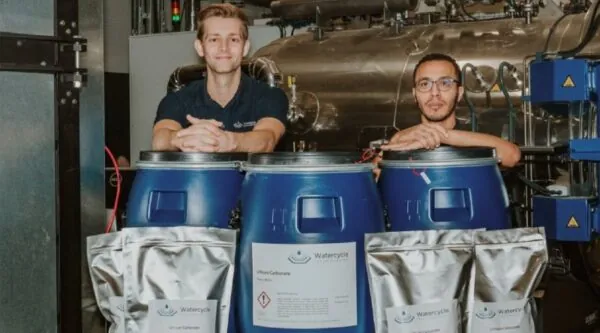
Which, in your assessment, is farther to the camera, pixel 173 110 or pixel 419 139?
pixel 173 110

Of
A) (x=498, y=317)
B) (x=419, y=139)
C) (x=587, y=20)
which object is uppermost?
(x=587, y=20)

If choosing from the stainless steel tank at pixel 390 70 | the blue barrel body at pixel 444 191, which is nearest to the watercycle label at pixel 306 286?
the blue barrel body at pixel 444 191

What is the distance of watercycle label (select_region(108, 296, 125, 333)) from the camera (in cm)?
182

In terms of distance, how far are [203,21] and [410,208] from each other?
0.89 meters

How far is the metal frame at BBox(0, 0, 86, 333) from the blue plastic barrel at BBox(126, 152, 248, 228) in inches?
13.9

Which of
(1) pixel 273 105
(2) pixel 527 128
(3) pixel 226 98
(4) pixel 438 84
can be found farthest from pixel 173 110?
(2) pixel 527 128

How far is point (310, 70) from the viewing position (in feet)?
14.9

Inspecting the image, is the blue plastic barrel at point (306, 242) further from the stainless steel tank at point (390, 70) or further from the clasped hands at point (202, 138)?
the stainless steel tank at point (390, 70)

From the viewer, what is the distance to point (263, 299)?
5.82 ft

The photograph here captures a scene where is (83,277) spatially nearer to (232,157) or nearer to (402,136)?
(232,157)

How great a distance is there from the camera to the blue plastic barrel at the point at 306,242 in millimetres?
1736

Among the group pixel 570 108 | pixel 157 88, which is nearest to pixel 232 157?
pixel 570 108

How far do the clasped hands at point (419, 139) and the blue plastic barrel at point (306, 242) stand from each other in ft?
0.53

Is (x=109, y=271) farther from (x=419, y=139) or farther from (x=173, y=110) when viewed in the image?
(x=173, y=110)
